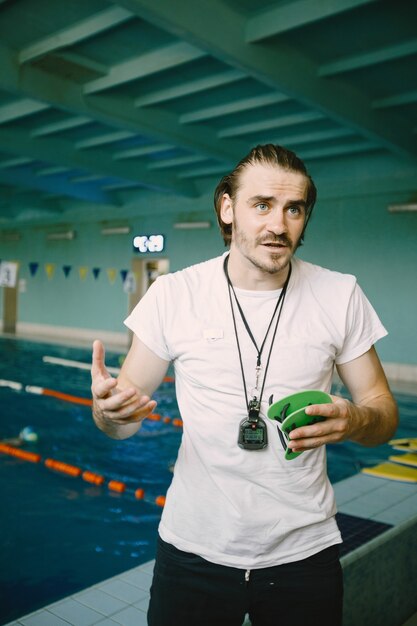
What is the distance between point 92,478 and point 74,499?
354 mm

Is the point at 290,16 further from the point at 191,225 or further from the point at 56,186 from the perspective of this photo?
the point at 56,186

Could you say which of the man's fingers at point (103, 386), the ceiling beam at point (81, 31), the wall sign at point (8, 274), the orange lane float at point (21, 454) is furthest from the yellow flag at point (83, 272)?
the man's fingers at point (103, 386)

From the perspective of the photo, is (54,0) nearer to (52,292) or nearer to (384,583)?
(384,583)

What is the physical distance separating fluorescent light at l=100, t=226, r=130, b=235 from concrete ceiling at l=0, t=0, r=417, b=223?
3009mm

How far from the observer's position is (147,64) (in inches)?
229

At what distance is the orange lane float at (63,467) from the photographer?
4.32 m

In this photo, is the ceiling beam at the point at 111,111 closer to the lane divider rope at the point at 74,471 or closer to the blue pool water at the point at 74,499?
the blue pool water at the point at 74,499


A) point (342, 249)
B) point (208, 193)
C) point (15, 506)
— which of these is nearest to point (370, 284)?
point (342, 249)

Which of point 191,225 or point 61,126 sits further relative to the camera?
point 191,225

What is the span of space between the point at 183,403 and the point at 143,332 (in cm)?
19

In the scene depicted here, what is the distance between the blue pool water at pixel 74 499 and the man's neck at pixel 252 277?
2.03 m

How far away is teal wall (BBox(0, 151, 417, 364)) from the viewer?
920cm

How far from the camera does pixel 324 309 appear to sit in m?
1.25

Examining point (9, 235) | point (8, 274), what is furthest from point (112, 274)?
point (8, 274)
